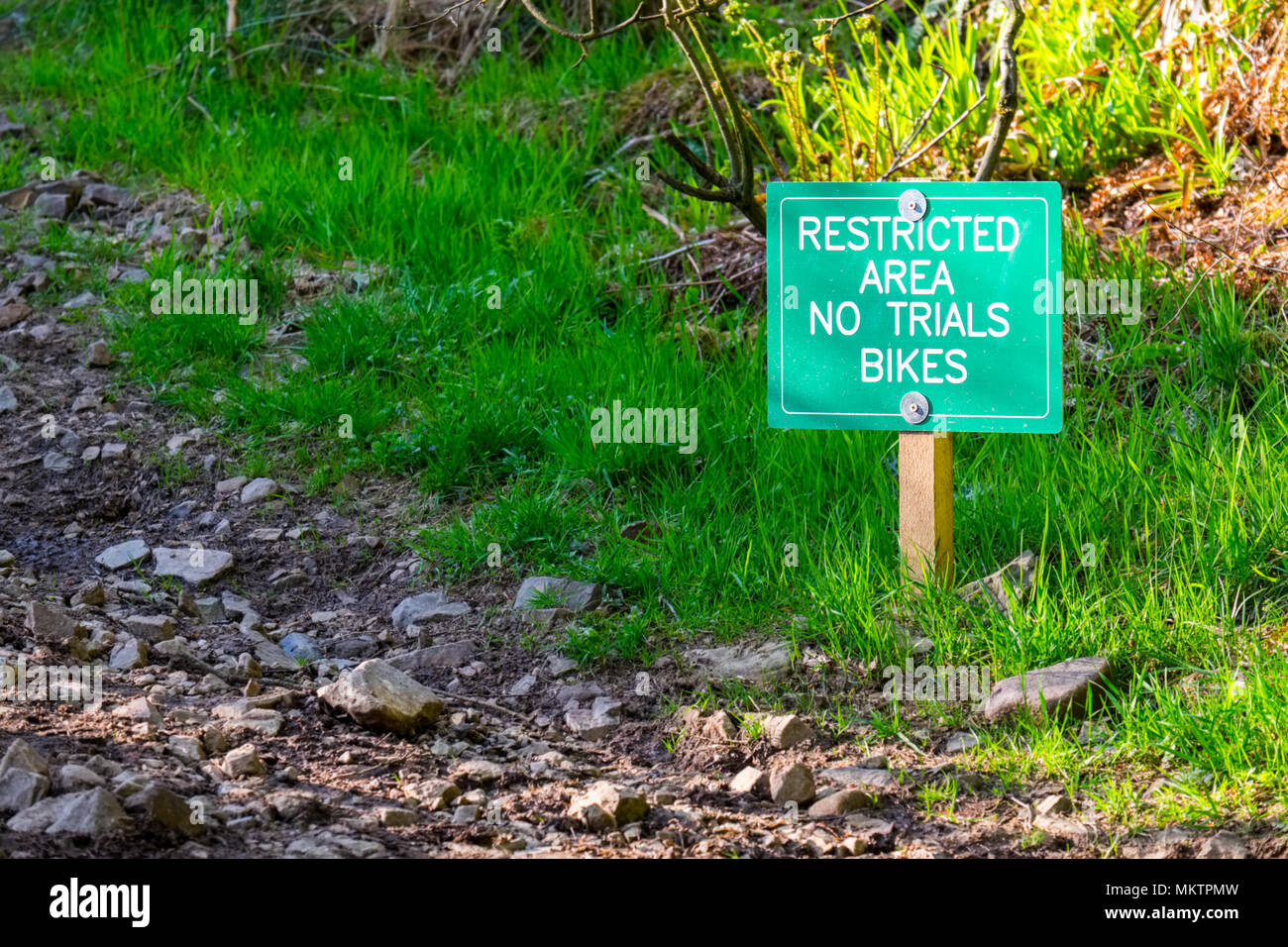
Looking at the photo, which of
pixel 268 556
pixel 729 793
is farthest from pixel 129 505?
pixel 729 793

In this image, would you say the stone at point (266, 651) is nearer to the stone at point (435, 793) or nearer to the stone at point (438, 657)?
the stone at point (438, 657)

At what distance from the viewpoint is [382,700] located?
2.68 m

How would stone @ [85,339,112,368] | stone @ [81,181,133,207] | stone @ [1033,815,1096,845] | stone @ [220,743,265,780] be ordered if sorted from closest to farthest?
1. stone @ [1033,815,1096,845]
2. stone @ [220,743,265,780]
3. stone @ [85,339,112,368]
4. stone @ [81,181,133,207]

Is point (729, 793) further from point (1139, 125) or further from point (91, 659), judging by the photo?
point (1139, 125)

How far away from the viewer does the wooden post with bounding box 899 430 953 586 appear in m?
3.05

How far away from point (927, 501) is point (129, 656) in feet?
6.37

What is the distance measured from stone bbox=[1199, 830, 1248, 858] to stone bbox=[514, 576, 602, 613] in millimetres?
1606

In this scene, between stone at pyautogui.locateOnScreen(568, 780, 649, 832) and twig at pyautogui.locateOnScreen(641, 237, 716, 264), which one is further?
twig at pyautogui.locateOnScreen(641, 237, 716, 264)

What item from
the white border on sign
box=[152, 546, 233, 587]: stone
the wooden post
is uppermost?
the white border on sign

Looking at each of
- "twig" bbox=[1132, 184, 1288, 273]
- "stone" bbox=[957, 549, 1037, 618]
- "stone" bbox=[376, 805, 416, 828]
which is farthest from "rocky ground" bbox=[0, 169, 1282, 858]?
"twig" bbox=[1132, 184, 1288, 273]

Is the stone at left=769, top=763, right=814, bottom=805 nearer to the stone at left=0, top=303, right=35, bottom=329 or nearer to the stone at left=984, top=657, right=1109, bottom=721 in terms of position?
the stone at left=984, top=657, right=1109, bottom=721

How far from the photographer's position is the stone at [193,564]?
11.5 feet

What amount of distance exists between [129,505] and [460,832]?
2208 mm

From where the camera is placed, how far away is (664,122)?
18.4ft
